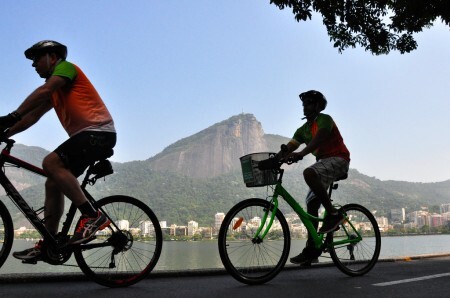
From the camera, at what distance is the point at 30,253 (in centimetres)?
360

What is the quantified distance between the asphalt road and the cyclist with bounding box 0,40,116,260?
0.49 meters

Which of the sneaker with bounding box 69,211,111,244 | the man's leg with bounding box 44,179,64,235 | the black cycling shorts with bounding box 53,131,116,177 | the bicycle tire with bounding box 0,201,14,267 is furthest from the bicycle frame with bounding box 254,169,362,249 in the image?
the bicycle tire with bounding box 0,201,14,267

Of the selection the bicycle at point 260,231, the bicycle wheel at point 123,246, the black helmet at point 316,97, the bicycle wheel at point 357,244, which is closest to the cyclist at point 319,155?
the black helmet at point 316,97

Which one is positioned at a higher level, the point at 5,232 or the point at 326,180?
the point at 326,180

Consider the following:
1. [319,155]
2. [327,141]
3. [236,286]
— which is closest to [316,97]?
[327,141]

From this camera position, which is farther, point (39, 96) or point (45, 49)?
point (45, 49)

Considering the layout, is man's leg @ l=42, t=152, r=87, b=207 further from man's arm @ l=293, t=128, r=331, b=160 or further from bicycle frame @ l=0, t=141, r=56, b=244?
man's arm @ l=293, t=128, r=331, b=160

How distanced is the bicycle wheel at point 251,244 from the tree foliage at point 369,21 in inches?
268

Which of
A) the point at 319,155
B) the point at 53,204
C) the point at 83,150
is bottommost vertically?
the point at 53,204

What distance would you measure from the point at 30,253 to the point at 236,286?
5.47 feet

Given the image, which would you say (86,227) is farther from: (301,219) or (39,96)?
(301,219)

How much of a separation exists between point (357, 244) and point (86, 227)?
2910mm

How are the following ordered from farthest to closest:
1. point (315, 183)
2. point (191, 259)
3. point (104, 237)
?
point (191, 259), point (315, 183), point (104, 237)

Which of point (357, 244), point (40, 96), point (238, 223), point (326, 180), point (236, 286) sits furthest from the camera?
point (357, 244)
